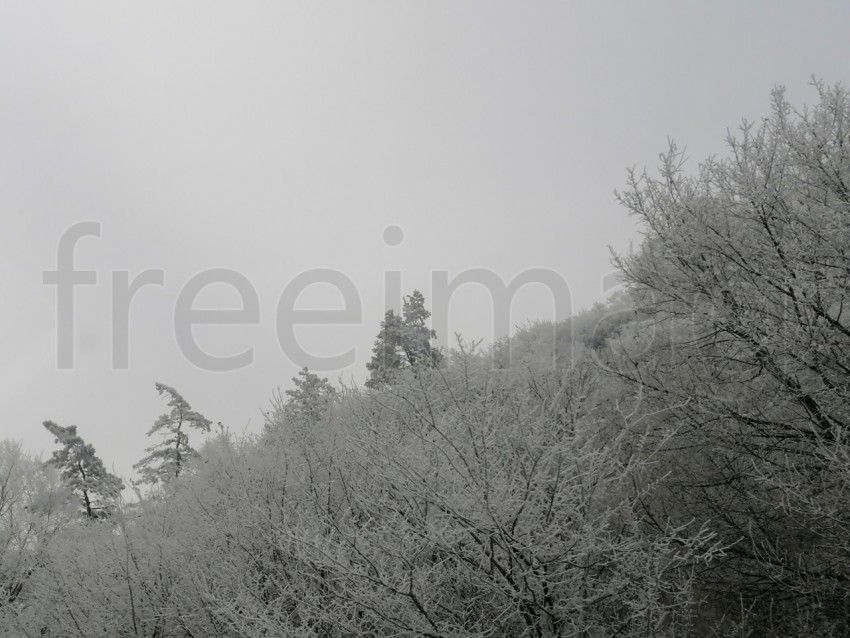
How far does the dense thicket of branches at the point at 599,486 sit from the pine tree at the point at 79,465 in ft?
44.1

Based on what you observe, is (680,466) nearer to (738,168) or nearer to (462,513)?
(738,168)

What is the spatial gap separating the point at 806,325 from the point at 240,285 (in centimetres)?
1469

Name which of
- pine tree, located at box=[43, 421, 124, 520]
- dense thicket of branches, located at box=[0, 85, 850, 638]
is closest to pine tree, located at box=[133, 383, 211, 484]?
pine tree, located at box=[43, 421, 124, 520]

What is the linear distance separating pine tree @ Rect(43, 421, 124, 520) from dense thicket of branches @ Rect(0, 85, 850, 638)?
13.5 m

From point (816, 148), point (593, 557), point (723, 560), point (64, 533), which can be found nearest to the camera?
point (593, 557)

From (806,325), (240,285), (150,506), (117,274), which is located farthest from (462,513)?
(117,274)

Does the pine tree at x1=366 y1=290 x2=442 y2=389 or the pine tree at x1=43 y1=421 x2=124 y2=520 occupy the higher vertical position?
the pine tree at x1=366 y1=290 x2=442 y2=389

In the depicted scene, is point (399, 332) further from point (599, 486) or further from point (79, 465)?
point (599, 486)

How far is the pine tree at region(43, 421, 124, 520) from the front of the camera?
71.9 feet

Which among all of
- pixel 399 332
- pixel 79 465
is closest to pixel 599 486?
pixel 399 332

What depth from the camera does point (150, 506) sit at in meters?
10.9

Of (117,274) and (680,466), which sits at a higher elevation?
(117,274)

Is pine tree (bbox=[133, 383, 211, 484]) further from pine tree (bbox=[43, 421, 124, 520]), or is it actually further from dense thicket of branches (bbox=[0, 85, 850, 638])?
dense thicket of branches (bbox=[0, 85, 850, 638])

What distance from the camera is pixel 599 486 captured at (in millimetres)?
4656
